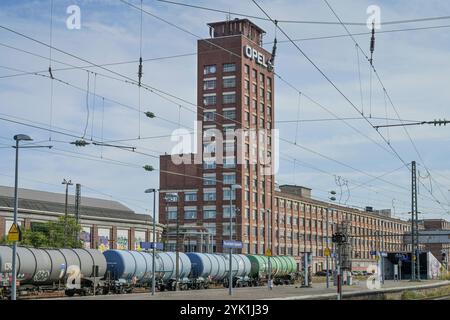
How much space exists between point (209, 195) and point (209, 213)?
10.6 ft

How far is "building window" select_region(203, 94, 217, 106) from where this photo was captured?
4589 inches

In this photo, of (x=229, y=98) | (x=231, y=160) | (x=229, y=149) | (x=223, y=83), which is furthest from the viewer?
(x=223, y=83)

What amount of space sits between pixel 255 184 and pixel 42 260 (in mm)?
76648

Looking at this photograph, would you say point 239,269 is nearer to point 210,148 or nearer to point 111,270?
point 111,270

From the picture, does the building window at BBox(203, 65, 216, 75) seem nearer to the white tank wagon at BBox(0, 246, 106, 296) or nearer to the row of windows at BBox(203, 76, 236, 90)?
the row of windows at BBox(203, 76, 236, 90)

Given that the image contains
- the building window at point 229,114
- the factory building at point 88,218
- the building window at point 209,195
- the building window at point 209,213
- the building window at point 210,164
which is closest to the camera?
the factory building at point 88,218

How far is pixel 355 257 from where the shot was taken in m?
148

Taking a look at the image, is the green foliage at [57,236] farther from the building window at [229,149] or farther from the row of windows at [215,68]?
the row of windows at [215,68]

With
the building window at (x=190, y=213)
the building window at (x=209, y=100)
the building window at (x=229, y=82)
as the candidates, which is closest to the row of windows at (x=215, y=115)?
the building window at (x=209, y=100)

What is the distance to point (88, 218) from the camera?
100562mm

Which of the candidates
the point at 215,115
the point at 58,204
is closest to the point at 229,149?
the point at 215,115

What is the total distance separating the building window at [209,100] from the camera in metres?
117

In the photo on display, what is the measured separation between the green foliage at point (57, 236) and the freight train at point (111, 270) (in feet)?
68.7

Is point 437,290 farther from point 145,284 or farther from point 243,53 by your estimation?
point 243,53
